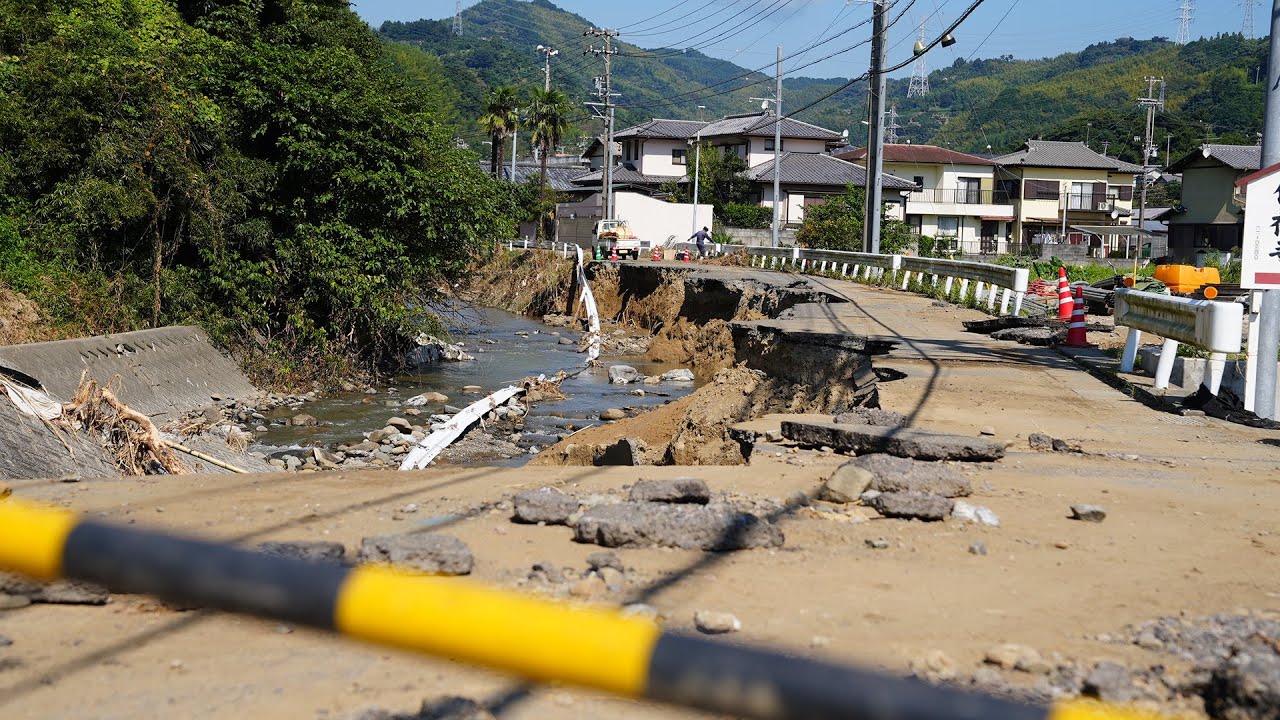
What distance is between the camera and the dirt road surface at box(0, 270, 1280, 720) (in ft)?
13.2

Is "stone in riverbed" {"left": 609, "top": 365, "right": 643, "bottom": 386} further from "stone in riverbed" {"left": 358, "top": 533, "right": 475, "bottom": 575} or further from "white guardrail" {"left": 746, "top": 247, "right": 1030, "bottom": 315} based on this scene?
"stone in riverbed" {"left": 358, "top": 533, "right": 475, "bottom": 575}

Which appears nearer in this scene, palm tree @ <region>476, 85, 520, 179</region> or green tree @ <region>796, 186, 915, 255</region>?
green tree @ <region>796, 186, 915, 255</region>

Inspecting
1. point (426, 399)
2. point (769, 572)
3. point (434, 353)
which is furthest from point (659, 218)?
point (769, 572)

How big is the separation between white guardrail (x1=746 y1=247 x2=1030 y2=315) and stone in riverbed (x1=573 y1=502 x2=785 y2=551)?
1638 centimetres

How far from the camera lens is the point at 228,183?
1934cm

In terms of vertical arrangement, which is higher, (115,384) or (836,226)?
(836,226)

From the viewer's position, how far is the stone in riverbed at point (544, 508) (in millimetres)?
6398

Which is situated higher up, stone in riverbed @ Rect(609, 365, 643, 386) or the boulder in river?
the boulder in river

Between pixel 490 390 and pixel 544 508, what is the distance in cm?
1655

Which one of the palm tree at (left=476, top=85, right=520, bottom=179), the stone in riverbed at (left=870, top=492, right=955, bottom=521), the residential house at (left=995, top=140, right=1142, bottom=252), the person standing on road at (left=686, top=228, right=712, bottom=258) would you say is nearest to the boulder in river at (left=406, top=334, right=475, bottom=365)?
the stone in riverbed at (left=870, top=492, right=955, bottom=521)

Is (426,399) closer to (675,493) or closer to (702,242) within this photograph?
(675,493)

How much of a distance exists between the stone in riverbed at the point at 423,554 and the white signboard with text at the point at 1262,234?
29.2 feet

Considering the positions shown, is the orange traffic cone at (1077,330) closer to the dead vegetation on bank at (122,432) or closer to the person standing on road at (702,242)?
the dead vegetation on bank at (122,432)

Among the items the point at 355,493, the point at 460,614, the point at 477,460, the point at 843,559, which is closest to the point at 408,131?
the point at 477,460
